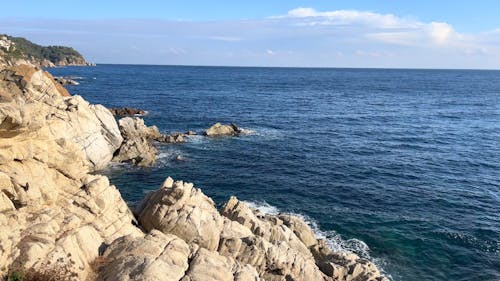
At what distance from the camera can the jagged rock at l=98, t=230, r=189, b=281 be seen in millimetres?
18939

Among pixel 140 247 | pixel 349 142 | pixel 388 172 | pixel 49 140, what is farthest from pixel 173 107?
pixel 140 247

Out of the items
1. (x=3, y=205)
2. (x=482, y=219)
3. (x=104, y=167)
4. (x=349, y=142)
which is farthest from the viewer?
(x=349, y=142)

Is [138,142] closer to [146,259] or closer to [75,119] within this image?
[75,119]

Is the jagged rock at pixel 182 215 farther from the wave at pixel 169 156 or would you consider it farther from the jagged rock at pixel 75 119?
the wave at pixel 169 156

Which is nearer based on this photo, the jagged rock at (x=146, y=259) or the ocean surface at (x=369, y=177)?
the jagged rock at (x=146, y=259)

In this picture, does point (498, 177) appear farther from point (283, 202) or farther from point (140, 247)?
point (140, 247)

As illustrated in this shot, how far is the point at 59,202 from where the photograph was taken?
79.5ft

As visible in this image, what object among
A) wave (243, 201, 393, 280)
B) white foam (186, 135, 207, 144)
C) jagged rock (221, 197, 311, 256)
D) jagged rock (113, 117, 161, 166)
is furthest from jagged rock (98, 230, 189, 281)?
white foam (186, 135, 207, 144)

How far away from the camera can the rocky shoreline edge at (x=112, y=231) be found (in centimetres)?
1945

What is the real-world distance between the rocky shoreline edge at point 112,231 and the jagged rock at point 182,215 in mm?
64

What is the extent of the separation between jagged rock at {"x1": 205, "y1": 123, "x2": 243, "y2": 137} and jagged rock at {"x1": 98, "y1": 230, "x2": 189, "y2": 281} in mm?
54156

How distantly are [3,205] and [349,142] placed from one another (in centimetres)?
6228

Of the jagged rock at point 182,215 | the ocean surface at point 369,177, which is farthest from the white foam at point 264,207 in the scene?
the jagged rock at point 182,215

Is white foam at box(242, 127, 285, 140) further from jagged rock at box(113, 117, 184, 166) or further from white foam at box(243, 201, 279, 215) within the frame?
white foam at box(243, 201, 279, 215)
